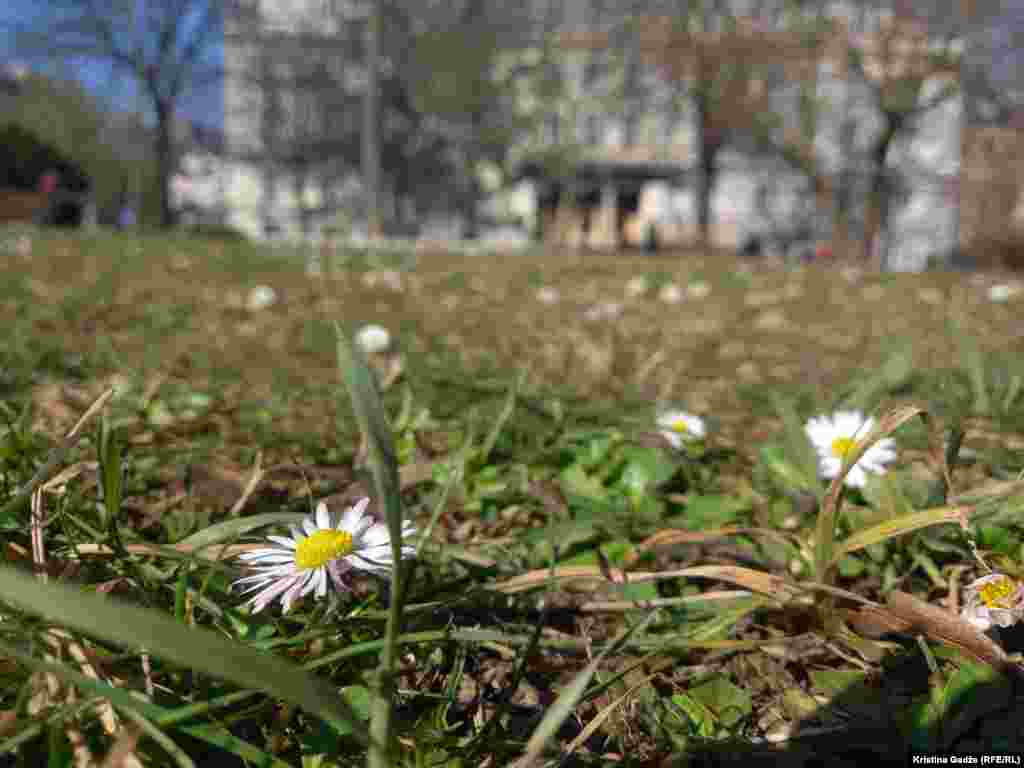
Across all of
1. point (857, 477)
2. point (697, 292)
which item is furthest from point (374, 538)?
point (697, 292)

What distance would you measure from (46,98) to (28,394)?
30039 mm

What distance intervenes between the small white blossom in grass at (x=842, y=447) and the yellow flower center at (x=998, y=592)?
24cm

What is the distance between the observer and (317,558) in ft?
1.82

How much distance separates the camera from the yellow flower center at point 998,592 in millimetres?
552

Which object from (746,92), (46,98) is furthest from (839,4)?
(46,98)

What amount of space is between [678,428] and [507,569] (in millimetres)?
388

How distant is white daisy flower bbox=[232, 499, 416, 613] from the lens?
531mm

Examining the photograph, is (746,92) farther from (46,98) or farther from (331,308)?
(46,98)

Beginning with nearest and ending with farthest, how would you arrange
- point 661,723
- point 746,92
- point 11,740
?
point 11,740, point 661,723, point 746,92

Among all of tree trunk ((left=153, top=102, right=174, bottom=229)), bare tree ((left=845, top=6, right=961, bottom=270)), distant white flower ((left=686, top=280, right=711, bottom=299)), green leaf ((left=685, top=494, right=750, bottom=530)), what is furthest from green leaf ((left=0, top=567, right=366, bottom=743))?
tree trunk ((left=153, top=102, right=174, bottom=229))

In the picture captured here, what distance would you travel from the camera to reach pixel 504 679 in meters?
0.60

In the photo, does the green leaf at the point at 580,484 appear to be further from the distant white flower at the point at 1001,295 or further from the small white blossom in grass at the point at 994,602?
the distant white flower at the point at 1001,295

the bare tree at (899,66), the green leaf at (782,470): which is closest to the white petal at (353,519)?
the green leaf at (782,470)

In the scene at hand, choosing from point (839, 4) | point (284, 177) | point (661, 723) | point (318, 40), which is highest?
point (318, 40)
